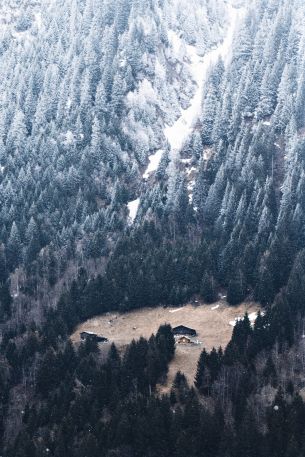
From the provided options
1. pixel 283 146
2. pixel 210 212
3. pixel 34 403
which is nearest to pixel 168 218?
pixel 210 212

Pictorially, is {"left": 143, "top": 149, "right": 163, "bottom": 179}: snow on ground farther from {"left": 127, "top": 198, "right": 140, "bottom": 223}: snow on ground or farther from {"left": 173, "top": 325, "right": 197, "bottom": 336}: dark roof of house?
{"left": 173, "top": 325, "right": 197, "bottom": 336}: dark roof of house

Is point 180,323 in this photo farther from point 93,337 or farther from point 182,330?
point 93,337

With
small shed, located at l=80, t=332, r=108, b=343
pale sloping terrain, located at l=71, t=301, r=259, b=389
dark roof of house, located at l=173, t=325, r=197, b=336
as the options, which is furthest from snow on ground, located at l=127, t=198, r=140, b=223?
dark roof of house, located at l=173, t=325, r=197, b=336

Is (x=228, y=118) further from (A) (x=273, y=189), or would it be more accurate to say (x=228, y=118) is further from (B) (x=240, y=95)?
(A) (x=273, y=189)

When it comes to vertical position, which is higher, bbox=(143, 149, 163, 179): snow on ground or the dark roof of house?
bbox=(143, 149, 163, 179): snow on ground

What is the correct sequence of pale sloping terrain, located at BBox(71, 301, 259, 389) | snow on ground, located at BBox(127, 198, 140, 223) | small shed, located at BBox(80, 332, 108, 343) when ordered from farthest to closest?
snow on ground, located at BBox(127, 198, 140, 223) < small shed, located at BBox(80, 332, 108, 343) < pale sloping terrain, located at BBox(71, 301, 259, 389)

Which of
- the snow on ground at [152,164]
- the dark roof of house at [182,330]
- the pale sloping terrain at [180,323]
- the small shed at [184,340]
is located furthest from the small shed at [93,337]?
the snow on ground at [152,164]

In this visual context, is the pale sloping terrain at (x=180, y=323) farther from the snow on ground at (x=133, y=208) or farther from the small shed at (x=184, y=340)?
the snow on ground at (x=133, y=208)
